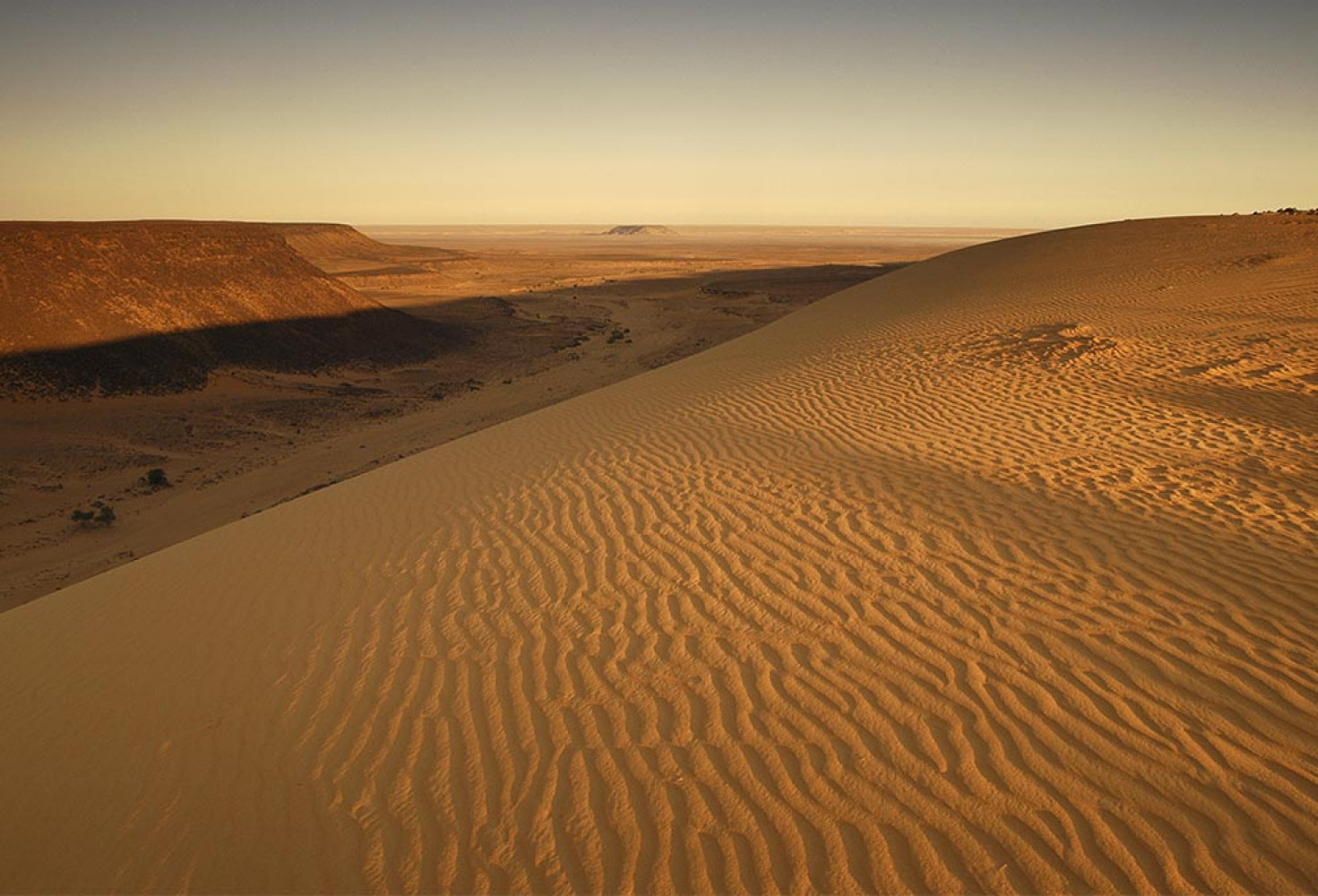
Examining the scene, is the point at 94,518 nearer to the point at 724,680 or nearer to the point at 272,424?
the point at 272,424

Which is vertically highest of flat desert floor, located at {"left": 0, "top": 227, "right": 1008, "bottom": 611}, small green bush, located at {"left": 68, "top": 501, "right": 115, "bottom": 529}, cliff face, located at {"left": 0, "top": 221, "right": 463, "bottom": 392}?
cliff face, located at {"left": 0, "top": 221, "right": 463, "bottom": 392}

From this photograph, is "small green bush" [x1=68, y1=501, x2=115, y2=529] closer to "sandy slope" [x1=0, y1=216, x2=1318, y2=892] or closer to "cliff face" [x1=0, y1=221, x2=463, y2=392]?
"sandy slope" [x1=0, y1=216, x2=1318, y2=892]

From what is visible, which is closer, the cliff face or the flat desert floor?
the flat desert floor

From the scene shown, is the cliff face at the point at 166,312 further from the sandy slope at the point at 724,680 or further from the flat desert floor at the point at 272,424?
the sandy slope at the point at 724,680

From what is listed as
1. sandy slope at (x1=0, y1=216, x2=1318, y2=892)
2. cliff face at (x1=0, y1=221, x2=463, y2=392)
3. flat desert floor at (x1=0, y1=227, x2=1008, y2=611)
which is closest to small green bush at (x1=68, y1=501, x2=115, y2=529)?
flat desert floor at (x1=0, y1=227, x2=1008, y2=611)

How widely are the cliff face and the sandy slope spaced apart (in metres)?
14.1

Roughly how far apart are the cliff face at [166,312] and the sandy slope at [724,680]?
14.1 metres

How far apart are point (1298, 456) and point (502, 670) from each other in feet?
24.4

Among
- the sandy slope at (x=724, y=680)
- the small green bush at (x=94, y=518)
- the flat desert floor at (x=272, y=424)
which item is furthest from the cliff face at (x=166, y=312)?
the sandy slope at (x=724, y=680)

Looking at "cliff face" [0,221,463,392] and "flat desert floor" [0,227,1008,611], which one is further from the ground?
"cliff face" [0,221,463,392]

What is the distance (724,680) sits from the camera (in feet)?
12.3

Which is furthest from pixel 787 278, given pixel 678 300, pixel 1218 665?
pixel 1218 665

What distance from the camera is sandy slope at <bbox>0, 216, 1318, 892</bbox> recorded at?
2.77 metres

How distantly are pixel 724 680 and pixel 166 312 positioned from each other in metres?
22.6
